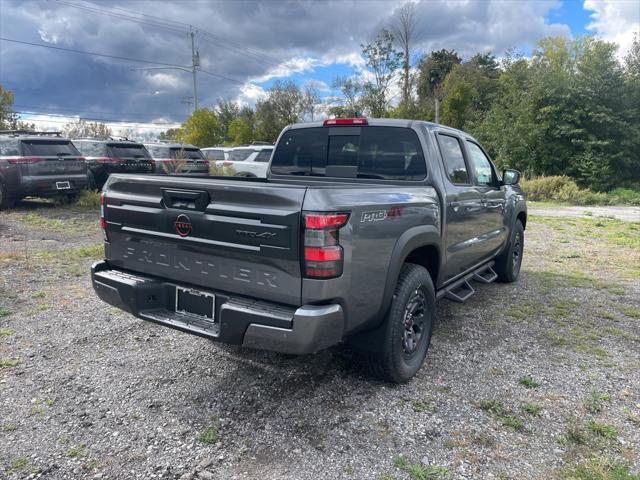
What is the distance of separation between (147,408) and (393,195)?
2161 millimetres

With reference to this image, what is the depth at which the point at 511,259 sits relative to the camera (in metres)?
5.93

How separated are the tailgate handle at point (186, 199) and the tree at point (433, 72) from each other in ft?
119

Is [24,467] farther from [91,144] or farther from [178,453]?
[91,144]

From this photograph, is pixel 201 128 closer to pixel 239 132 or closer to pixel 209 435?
pixel 239 132

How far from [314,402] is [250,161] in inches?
474

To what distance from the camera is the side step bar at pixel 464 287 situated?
4082 millimetres

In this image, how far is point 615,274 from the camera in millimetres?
6508

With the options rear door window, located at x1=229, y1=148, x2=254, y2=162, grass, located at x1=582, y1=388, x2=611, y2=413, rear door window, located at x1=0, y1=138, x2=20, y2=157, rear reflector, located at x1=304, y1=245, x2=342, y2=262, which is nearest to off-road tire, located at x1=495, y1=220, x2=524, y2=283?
grass, located at x1=582, y1=388, x2=611, y2=413

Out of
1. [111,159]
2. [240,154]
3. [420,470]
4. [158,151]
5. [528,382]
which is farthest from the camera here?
[240,154]

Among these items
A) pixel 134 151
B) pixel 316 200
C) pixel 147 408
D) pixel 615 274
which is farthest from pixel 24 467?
pixel 134 151

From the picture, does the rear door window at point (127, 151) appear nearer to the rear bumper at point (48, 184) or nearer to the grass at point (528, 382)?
the rear bumper at point (48, 184)

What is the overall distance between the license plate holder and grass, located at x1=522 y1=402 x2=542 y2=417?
2155mm

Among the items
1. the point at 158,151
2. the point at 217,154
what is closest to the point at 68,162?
the point at 158,151

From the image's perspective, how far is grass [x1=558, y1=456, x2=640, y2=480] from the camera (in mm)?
2365
